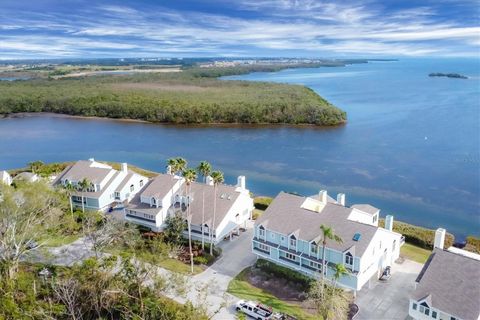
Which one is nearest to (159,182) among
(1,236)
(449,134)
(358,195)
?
(1,236)

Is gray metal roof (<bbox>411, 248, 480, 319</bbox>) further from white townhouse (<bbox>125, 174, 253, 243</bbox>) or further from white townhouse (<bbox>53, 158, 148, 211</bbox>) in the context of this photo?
white townhouse (<bbox>53, 158, 148, 211</bbox>)

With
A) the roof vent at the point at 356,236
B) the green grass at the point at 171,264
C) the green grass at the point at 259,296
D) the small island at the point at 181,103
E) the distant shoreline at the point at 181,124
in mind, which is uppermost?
the small island at the point at 181,103

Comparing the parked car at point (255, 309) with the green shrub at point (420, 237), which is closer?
the parked car at point (255, 309)

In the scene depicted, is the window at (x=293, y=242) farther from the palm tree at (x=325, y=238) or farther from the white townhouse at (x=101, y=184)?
the white townhouse at (x=101, y=184)

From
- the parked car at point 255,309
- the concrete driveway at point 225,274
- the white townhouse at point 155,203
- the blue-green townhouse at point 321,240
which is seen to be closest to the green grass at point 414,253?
the blue-green townhouse at point 321,240

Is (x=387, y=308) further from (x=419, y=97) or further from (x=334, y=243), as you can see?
(x=419, y=97)

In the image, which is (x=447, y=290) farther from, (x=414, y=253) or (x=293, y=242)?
(x=293, y=242)
